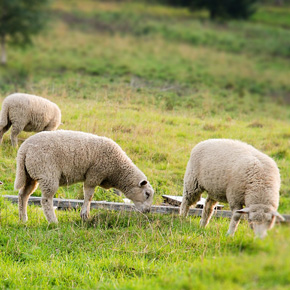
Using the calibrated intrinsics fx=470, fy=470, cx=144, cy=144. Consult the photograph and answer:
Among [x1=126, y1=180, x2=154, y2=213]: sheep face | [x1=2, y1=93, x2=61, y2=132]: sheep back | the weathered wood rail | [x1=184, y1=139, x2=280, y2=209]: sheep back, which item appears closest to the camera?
[x1=184, y1=139, x2=280, y2=209]: sheep back

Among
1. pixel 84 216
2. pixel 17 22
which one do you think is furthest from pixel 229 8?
pixel 84 216

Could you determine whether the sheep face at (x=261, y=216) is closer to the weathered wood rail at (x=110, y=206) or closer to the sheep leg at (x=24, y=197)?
the weathered wood rail at (x=110, y=206)

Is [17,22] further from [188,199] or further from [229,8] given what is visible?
[188,199]

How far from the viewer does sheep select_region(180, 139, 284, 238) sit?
588cm

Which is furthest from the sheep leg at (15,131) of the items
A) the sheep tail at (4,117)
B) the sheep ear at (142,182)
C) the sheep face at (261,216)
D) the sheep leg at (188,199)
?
the sheep face at (261,216)

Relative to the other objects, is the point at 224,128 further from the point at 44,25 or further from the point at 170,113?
the point at 44,25

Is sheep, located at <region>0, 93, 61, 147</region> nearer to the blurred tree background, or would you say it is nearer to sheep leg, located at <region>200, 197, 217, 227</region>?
sheep leg, located at <region>200, 197, 217, 227</region>

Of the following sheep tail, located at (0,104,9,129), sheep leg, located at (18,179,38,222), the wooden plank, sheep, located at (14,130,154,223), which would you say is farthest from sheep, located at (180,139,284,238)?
sheep tail, located at (0,104,9,129)

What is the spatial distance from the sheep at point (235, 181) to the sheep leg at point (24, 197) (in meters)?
2.42

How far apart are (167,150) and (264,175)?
15.8 feet

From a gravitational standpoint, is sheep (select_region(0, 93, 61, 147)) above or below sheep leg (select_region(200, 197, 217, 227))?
above

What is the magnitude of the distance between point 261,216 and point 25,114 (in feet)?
19.8

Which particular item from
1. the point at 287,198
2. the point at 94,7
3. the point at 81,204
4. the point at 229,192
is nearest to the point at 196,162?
the point at 229,192

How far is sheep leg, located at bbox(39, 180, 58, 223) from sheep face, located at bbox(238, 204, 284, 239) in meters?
2.83
